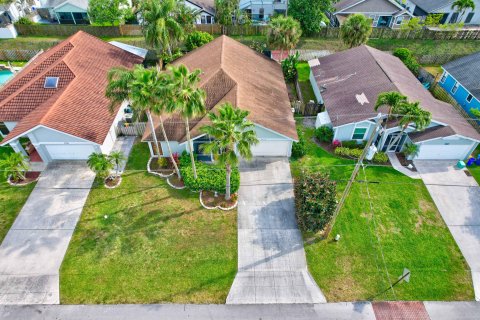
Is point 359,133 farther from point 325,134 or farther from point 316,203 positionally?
point 316,203

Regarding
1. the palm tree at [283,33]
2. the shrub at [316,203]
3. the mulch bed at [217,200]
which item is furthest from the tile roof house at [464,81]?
the mulch bed at [217,200]

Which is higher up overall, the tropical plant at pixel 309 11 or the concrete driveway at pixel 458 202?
the tropical plant at pixel 309 11

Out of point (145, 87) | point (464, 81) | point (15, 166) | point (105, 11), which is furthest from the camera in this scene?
point (105, 11)

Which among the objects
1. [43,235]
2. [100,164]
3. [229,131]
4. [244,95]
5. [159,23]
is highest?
[159,23]

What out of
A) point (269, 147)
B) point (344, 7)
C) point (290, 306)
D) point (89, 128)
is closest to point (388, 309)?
point (290, 306)

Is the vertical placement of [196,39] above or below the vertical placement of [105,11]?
below

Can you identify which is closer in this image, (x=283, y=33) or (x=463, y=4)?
(x=283, y=33)

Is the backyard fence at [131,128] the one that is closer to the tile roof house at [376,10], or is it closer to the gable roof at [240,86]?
the gable roof at [240,86]

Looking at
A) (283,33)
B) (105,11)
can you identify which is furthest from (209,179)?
(105,11)
